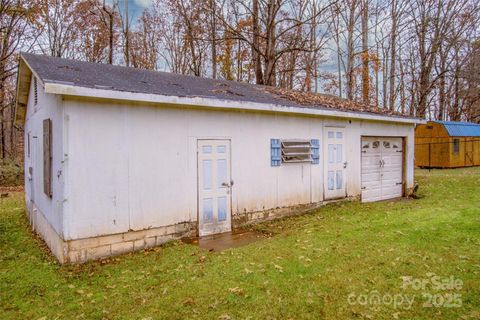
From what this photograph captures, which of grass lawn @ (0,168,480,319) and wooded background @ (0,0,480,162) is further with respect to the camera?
wooded background @ (0,0,480,162)

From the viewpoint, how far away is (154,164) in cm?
629

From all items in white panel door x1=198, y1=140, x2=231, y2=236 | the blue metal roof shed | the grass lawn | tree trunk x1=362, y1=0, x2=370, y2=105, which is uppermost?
tree trunk x1=362, y1=0, x2=370, y2=105

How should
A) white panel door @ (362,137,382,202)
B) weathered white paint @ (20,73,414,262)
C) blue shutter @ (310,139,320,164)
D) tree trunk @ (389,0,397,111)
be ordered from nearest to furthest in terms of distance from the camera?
weathered white paint @ (20,73,414,262) < blue shutter @ (310,139,320,164) < white panel door @ (362,137,382,202) < tree trunk @ (389,0,397,111)

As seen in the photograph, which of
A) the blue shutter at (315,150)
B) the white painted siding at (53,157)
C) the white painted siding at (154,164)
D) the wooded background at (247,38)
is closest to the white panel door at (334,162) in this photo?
the blue shutter at (315,150)

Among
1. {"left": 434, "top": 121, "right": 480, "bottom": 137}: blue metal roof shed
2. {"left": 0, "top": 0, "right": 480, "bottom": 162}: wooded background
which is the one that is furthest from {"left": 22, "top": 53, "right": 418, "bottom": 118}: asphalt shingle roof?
{"left": 434, "top": 121, "right": 480, "bottom": 137}: blue metal roof shed

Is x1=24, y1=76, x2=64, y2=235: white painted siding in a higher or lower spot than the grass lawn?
higher

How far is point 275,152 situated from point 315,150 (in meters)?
1.37

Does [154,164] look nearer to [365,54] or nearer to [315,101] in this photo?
[315,101]

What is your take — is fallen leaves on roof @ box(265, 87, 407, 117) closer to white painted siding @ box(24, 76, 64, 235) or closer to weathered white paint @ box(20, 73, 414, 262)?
weathered white paint @ box(20, 73, 414, 262)

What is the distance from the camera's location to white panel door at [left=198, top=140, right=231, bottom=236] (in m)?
6.93

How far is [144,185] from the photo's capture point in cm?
617

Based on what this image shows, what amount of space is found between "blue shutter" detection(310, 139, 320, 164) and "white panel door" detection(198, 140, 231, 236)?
8.64ft

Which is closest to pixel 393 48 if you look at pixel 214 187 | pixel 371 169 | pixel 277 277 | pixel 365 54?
pixel 365 54

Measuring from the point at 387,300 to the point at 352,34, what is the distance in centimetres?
2164
